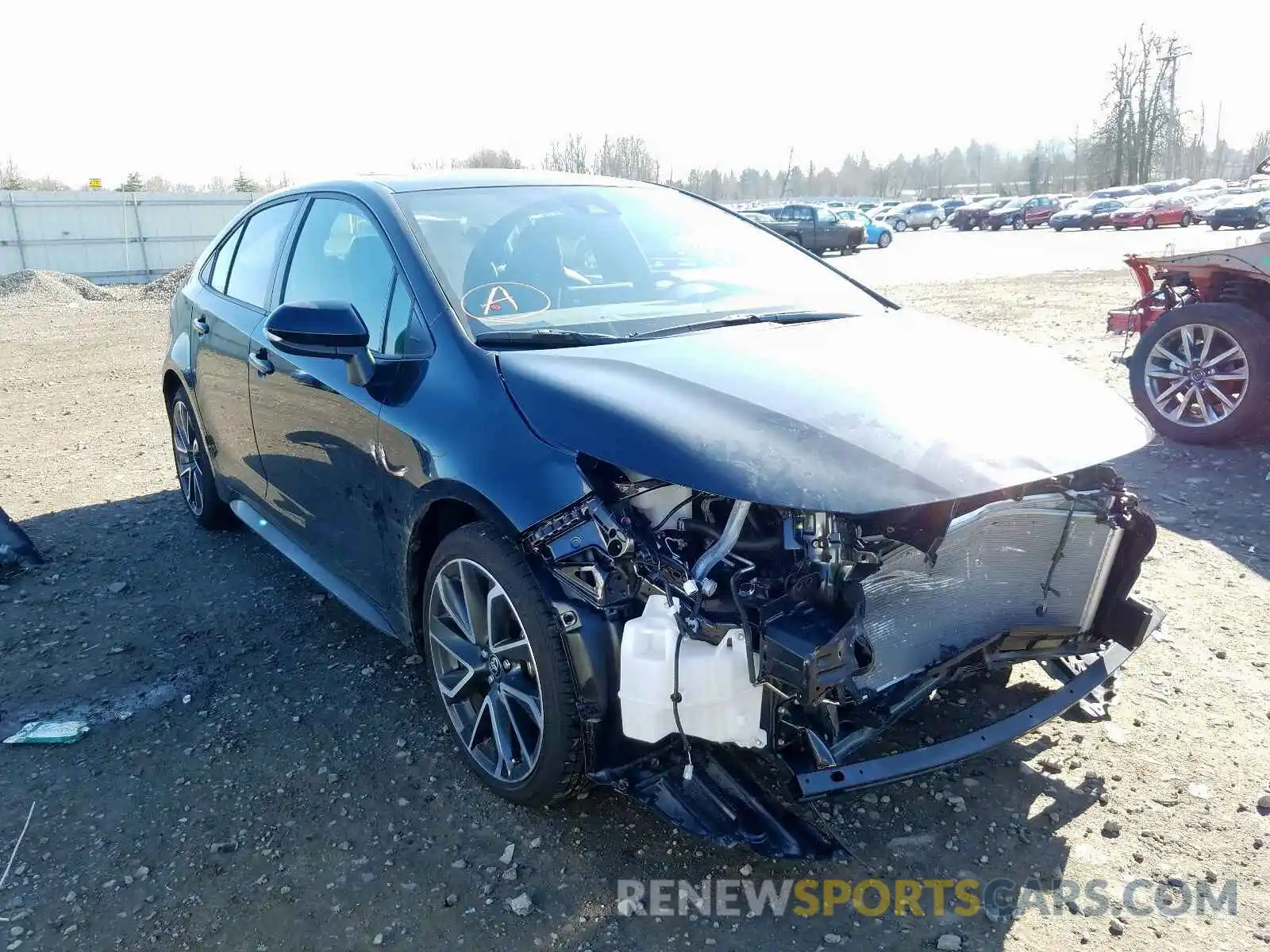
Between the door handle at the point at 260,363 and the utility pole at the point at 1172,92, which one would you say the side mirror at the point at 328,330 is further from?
the utility pole at the point at 1172,92

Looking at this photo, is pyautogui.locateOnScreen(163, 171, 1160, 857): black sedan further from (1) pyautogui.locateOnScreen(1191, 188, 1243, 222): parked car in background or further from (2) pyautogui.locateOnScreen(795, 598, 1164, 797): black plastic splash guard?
(1) pyautogui.locateOnScreen(1191, 188, 1243, 222): parked car in background

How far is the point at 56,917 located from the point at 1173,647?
3769 millimetres

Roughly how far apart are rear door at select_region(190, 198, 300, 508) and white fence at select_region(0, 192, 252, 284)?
21.1 metres

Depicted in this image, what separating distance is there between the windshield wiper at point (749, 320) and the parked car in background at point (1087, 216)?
41.4m

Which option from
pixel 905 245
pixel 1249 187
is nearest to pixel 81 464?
pixel 905 245

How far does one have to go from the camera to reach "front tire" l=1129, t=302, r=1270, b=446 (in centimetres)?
587

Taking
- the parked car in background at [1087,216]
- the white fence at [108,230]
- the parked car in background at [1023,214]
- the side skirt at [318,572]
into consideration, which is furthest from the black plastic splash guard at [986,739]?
the parked car in background at [1023,214]

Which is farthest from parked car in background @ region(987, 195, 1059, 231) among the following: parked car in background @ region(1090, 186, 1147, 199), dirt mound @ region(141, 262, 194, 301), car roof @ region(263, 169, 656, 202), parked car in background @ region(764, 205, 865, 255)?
car roof @ region(263, 169, 656, 202)

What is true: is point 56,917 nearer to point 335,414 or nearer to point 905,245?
point 335,414

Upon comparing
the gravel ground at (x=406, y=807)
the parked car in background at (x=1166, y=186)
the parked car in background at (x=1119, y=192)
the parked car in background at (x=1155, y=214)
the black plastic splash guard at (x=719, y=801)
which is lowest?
the gravel ground at (x=406, y=807)

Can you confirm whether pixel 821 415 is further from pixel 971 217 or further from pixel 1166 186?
pixel 1166 186

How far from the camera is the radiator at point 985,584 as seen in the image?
237 centimetres

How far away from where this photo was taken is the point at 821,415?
7.66 ft

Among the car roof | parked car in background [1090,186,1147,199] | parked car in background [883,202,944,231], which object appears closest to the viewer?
the car roof
